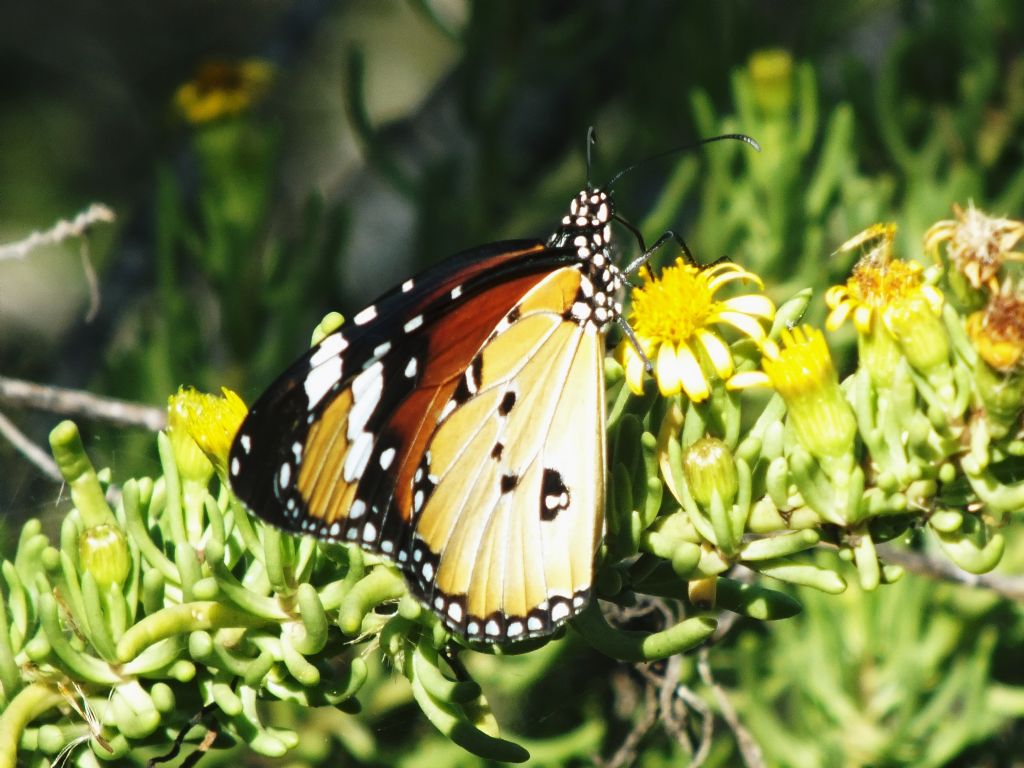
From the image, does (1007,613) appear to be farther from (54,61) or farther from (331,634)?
(54,61)

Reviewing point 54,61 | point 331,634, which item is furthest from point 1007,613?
point 54,61

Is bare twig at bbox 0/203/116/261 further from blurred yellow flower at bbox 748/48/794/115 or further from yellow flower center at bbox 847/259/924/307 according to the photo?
→ blurred yellow flower at bbox 748/48/794/115

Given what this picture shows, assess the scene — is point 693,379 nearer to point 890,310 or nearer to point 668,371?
point 668,371

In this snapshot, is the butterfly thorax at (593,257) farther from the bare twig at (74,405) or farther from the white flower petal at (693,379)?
the bare twig at (74,405)

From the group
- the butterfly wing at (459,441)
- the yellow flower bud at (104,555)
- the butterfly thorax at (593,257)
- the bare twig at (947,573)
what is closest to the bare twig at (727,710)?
the bare twig at (947,573)

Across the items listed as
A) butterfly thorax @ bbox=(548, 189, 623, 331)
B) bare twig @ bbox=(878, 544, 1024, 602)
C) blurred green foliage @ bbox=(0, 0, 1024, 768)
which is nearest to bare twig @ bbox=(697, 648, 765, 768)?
blurred green foliage @ bbox=(0, 0, 1024, 768)
